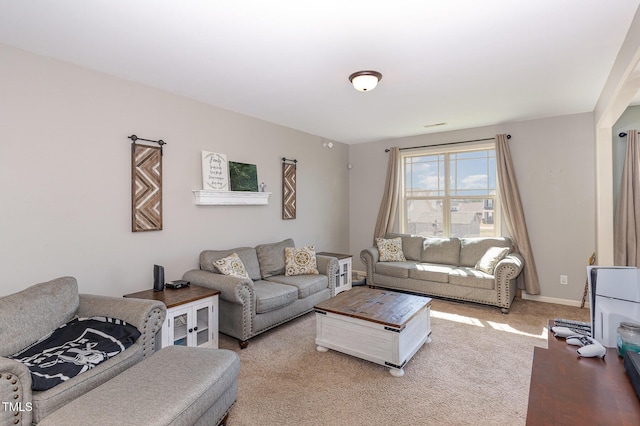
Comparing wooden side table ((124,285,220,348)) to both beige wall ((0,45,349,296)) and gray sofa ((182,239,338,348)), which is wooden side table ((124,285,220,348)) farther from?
beige wall ((0,45,349,296))

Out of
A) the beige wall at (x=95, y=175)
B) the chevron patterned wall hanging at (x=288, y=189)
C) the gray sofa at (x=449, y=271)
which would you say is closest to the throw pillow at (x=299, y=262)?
the beige wall at (x=95, y=175)

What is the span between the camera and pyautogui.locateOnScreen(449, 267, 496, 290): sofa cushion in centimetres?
412

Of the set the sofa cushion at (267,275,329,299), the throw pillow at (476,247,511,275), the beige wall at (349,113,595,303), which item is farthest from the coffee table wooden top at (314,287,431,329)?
the beige wall at (349,113,595,303)

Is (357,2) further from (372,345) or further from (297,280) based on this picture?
(297,280)

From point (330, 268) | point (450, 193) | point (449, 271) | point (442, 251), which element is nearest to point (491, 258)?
point (449, 271)

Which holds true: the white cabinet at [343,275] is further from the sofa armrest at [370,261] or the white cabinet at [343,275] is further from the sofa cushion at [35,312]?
the sofa cushion at [35,312]

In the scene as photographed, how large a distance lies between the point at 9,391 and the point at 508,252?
493 cm

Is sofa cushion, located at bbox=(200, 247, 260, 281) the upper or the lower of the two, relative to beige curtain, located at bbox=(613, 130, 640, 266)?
lower

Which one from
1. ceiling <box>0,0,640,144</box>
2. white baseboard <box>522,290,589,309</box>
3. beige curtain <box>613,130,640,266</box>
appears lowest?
white baseboard <box>522,290,589,309</box>

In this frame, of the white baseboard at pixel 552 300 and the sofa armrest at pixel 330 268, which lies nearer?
the sofa armrest at pixel 330 268

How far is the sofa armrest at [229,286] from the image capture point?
2.97 meters

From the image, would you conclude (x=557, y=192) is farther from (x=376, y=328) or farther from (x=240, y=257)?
(x=240, y=257)

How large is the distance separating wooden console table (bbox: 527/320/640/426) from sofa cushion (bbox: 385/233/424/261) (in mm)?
3876

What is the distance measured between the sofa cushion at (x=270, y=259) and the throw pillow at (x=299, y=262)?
74 millimetres
